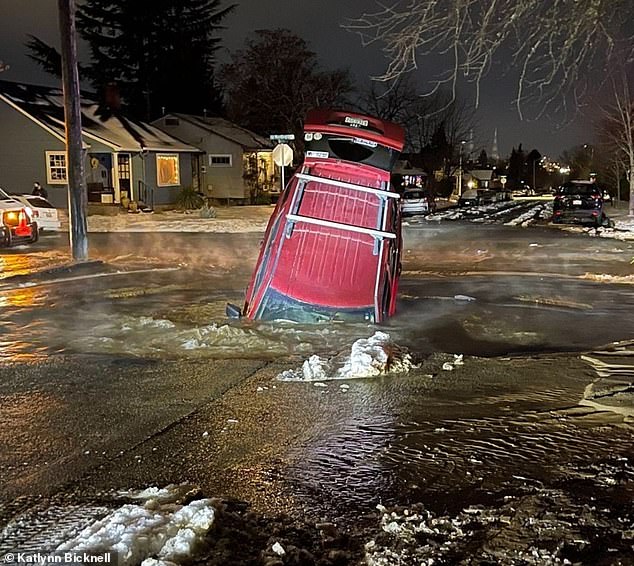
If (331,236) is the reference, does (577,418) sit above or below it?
below

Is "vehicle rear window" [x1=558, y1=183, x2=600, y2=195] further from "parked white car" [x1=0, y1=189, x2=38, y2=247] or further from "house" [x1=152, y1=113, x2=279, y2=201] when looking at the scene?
"parked white car" [x1=0, y1=189, x2=38, y2=247]

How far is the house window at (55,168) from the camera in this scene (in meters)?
34.3

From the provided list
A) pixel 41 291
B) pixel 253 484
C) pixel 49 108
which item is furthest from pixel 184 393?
pixel 49 108

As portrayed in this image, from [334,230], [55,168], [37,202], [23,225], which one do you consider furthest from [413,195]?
[334,230]

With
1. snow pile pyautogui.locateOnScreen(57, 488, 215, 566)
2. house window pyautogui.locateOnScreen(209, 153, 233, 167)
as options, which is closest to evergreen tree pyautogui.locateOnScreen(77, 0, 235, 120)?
house window pyautogui.locateOnScreen(209, 153, 233, 167)

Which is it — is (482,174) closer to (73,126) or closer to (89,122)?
→ (89,122)

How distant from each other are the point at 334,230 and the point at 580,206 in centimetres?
2341

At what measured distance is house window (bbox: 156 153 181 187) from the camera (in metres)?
38.5

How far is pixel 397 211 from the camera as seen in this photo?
9.44 m

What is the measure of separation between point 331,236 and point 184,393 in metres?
3.33

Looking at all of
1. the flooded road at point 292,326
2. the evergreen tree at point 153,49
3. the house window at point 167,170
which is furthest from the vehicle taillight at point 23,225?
the evergreen tree at point 153,49

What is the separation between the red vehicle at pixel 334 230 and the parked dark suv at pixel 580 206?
2264 cm

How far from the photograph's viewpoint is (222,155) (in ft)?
146

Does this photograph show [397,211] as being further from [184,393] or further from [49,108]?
[49,108]
